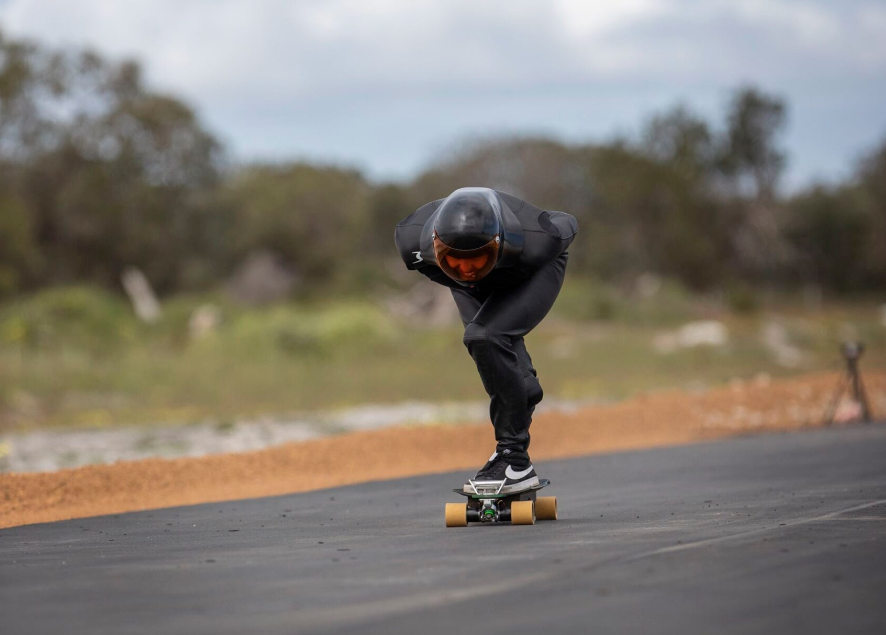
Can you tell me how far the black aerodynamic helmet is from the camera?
7547 mm

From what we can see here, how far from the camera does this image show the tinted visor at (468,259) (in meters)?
7.61

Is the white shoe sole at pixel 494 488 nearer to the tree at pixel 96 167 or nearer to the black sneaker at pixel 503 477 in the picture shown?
the black sneaker at pixel 503 477

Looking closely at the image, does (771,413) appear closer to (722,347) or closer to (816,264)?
(722,347)

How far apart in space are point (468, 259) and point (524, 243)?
0.54m

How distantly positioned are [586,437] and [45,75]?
3981cm

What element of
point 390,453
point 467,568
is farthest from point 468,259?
point 390,453

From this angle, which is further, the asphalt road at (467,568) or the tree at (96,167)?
the tree at (96,167)

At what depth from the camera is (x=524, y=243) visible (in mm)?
8031

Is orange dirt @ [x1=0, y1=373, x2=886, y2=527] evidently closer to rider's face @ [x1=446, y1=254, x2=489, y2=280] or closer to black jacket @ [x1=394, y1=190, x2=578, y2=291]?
black jacket @ [x1=394, y1=190, x2=578, y2=291]

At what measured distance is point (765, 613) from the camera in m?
4.79

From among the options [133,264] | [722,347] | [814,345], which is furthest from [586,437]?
[133,264]

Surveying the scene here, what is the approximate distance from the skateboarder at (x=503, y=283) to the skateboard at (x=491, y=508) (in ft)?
0.23

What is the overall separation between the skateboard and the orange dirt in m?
3.61

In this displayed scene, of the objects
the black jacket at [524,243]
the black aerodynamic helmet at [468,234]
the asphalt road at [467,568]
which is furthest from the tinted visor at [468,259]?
the asphalt road at [467,568]
